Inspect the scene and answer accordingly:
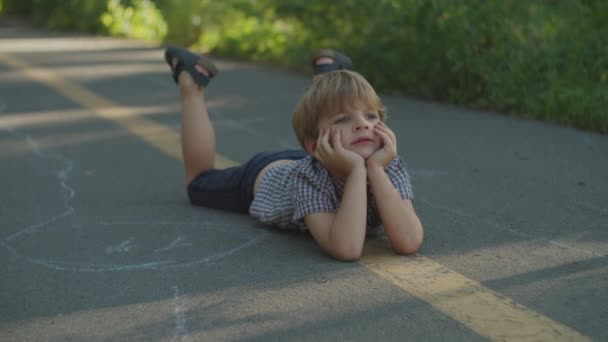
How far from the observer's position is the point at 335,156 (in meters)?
3.51

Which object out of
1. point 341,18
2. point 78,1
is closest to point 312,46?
point 341,18

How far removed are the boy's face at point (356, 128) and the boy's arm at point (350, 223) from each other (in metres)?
0.14

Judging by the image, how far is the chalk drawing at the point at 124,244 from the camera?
353 cm

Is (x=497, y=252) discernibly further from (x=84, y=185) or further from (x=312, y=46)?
(x=312, y=46)

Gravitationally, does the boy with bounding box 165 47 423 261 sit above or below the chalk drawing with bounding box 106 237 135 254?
above

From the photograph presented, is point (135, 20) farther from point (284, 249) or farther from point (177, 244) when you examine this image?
point (284, 249)

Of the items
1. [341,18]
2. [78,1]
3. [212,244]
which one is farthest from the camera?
[78,1]

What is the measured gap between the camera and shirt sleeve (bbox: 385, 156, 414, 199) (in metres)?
3.62

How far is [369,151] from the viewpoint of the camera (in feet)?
11.7

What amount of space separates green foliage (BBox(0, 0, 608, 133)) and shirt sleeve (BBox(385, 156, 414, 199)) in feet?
9.98

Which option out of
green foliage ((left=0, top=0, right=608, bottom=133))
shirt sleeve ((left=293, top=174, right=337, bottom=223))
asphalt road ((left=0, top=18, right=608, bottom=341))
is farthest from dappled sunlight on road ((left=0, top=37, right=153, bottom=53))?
shirt sleeve ((left=293, top=174, right=337, bottom=223))

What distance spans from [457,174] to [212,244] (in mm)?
1827

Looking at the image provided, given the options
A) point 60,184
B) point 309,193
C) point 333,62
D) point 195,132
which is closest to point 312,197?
point 309,193

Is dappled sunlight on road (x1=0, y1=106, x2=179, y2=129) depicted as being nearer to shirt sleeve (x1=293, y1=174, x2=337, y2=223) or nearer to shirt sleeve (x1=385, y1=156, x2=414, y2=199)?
shirt sleeve (x1=293, y1=174, x2=337, y2=223)
